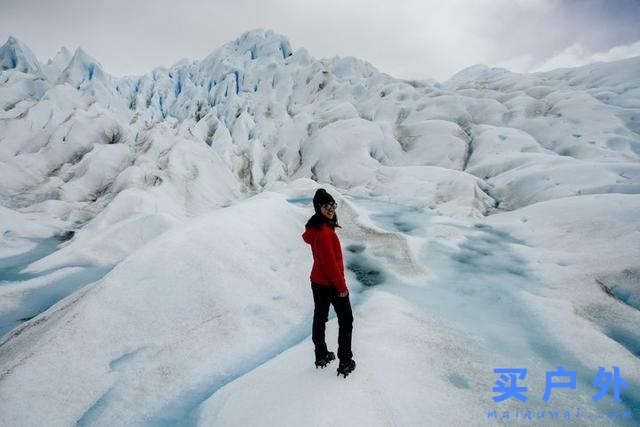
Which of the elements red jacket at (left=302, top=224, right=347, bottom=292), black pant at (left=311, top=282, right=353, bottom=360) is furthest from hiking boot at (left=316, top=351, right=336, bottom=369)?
red jacket at (left=302, top=224, right=347, bottom=292)

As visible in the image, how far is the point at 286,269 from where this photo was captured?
9.98m

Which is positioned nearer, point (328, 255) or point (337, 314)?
point (328, 255)

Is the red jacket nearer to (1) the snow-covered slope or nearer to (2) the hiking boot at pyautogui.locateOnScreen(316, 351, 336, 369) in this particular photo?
(2) the hiking boot at pyautogui.locateOnScreen(316, 351, 336, 369)

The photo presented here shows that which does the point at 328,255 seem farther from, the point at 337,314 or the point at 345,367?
the point at 345,367

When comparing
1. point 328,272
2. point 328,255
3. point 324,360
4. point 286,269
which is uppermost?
point 328,255

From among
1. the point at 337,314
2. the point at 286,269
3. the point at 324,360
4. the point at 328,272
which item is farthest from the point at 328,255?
the point at 286,269

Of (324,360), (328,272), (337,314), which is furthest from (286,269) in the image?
(328,272)

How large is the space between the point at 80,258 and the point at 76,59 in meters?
61.4

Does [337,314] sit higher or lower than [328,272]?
lower

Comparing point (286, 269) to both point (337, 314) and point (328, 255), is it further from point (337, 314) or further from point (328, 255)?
point (328, 255)

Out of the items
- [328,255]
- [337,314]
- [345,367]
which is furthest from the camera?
[345,367]

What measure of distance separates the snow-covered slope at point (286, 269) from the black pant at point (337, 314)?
53cm

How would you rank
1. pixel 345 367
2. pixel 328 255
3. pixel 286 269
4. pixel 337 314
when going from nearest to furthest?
pixel 328 255
pixel 337 314
pixel 345 367
pixel 286 269

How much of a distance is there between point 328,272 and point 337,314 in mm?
569
